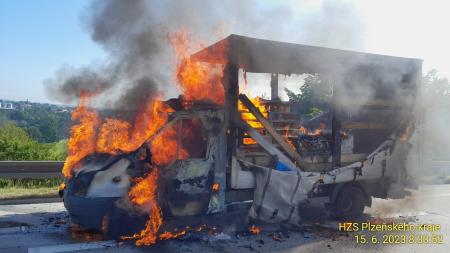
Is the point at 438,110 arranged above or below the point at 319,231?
above

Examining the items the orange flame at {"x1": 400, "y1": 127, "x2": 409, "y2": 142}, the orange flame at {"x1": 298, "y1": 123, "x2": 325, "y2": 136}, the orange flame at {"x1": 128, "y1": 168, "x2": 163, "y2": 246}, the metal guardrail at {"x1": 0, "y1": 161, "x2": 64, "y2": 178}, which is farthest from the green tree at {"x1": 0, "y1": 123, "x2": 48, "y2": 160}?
the orange flame at {"x1": 400, "y1": 127, "x2": 409, "y2": 142}

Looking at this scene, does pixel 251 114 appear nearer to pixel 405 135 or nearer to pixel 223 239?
pixel 223 239

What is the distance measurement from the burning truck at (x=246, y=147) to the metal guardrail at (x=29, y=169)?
386cm

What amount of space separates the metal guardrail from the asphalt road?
2055 mm

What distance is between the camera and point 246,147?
716cm

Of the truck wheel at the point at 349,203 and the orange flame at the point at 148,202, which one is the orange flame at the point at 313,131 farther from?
the orange flame at the point at 148,202

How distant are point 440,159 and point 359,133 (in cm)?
1059

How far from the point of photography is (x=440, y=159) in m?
17.2

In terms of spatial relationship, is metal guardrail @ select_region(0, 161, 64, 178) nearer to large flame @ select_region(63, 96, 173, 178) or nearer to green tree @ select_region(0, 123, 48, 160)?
large flame @ select_region(63, 96, 173, 178)

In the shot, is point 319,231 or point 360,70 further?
point 360,70

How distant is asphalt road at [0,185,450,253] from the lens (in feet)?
19.3

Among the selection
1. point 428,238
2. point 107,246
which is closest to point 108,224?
point 107,246

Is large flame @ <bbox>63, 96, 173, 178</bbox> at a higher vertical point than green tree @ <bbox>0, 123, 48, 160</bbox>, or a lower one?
higher

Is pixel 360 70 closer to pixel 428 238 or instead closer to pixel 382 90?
pixel 382 90
